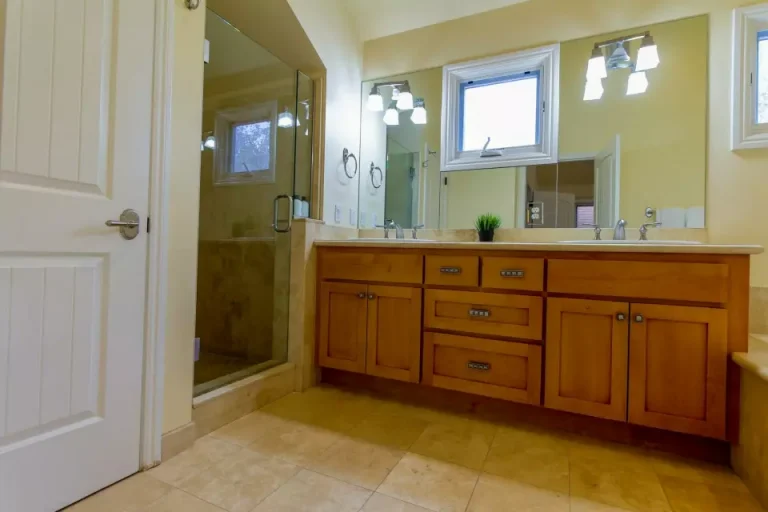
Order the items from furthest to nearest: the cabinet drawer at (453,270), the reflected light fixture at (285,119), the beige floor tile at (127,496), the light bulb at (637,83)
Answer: the reflected light fixture at (285,119) < the light bulb at (637,83) < the cabinet drawer at (453,270) < the beige floor tile at (127,496)

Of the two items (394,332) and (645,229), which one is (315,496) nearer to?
(394,332)

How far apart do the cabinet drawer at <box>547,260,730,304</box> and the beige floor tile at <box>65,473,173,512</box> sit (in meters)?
1.67

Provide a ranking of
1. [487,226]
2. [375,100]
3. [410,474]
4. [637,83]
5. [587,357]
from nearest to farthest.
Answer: [410,474]
[587,357]
[637,83]
[487,226]
[375,100]

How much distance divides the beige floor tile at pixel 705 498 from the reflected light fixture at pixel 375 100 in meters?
2.56

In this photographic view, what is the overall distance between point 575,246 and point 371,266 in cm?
101

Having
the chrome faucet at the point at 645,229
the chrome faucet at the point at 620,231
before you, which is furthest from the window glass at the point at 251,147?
the chrome faucet at the point at 645,229

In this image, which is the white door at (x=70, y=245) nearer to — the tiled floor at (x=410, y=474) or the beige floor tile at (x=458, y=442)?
the tiled floor at (x=410, y=474)

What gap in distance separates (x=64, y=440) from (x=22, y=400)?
0.59ft

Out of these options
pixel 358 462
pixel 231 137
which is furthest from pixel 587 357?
pixel 231 137

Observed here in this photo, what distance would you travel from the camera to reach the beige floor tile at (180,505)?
116 cm

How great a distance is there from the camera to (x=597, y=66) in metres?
2.18

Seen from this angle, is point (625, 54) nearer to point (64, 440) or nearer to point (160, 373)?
point (160, 373)

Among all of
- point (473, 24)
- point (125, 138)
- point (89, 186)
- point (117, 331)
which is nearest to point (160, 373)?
point (117, 331)

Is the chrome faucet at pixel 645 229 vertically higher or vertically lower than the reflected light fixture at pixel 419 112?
lower
